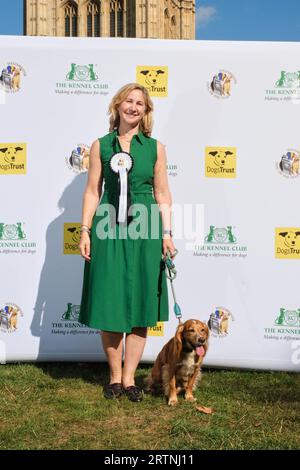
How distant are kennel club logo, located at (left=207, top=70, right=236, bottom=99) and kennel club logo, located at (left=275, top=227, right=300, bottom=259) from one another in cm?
129

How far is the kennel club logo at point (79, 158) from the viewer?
4.72 metres

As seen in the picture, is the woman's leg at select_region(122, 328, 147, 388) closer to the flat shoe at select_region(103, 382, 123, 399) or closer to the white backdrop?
the flat shoe at select_region(103, 382, 123, 399)

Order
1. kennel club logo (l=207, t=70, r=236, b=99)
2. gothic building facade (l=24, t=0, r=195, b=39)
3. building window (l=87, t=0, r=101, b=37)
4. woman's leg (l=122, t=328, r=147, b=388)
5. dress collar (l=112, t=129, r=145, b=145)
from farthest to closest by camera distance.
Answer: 1. building window (l=87, t=0, r=101, b=37)
2. gothic building facade (l=24, t=0, r=195, b=39)
3. kennel club logo (l=207, t=70, r=236, b=99)
4. woman's leg (l=122, t=328, r=147, b=388)
5. dress collar (l=112, t=129, r=145, b=145)

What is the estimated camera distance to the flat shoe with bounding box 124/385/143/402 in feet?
12.3

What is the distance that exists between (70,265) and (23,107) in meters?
1.48

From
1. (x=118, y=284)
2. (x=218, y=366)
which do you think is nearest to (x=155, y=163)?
(x=118, y=284)

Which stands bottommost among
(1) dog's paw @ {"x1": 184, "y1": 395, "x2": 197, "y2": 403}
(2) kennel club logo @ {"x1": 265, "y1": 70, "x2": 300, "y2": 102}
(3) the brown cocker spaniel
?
(1) dog's paw @ {"x1": 184, "y1": 395, "x2": 197, "y2": 403}

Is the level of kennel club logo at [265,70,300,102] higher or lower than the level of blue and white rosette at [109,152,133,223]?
higher

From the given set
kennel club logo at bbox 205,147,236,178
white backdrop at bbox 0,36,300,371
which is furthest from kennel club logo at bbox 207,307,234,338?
kennel club logo at bbox 205,147,236,178

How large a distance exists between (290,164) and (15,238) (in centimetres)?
255

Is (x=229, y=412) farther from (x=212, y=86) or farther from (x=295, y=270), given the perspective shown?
(x=212, y=86)

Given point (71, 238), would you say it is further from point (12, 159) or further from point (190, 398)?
point (190, 398)

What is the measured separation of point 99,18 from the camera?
151 feet

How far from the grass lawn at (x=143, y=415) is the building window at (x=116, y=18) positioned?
44712mm
